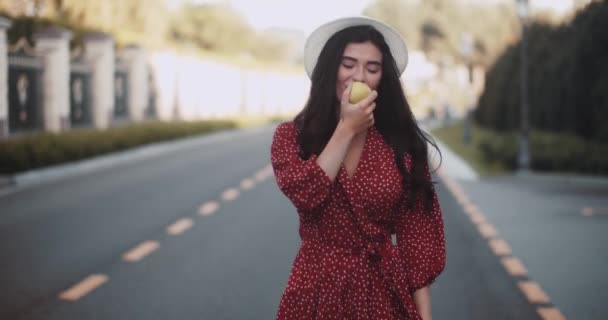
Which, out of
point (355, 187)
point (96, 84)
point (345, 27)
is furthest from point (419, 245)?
point (96, 84)

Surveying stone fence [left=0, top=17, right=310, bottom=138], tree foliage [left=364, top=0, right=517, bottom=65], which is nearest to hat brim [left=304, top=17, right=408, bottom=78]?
stone fence [left=0, top=17, right=310, bottom=138]

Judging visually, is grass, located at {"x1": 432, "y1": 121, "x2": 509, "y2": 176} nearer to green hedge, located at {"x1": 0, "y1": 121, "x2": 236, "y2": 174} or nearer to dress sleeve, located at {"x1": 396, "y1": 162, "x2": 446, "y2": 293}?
green hedge, located at {"x1": 0, "y1": 121, "x2": 236, "y2": 174}

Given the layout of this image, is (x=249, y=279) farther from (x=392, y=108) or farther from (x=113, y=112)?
(x=113, y=112)

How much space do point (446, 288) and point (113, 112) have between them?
29.4 m

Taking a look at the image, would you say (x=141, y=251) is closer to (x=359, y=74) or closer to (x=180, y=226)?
(x=180, y=226)

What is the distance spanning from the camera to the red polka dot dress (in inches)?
124

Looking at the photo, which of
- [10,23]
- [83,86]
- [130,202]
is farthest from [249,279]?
[83,86]

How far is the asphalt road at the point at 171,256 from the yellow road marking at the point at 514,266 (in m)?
0.11

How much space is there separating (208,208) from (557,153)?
416 inches

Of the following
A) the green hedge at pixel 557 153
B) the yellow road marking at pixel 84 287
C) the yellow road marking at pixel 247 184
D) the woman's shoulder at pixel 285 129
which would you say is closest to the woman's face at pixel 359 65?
the woman's shoulder at pixel 285 129

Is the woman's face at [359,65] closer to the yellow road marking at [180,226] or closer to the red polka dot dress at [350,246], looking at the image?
the red polka dot dress at [350,246]

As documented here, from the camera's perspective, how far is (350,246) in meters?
3.19

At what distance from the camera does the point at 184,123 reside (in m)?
39.2

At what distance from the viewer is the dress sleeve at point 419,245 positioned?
3.35m
